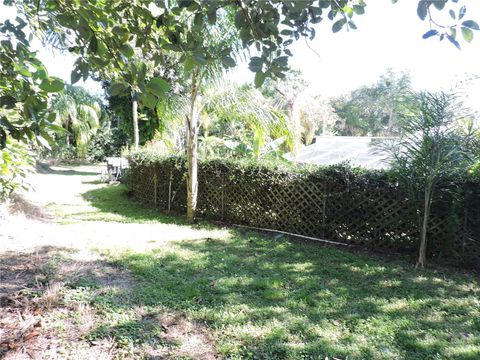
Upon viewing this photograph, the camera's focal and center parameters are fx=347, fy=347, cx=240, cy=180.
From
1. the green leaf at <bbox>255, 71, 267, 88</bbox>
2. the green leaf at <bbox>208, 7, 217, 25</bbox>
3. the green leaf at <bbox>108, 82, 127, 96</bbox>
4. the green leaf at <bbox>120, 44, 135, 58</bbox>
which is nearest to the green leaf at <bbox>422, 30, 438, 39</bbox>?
the green leaf at <bbox>255, 71, 267, 88</bbox>

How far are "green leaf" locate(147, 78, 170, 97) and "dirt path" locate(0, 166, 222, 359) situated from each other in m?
2.11

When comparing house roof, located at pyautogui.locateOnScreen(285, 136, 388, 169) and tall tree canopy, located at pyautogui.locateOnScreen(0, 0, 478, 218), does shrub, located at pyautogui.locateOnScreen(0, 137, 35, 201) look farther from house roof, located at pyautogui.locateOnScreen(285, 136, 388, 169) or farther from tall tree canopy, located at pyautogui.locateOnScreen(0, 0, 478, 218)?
house roof, located at pyautogui.locateOnScreen(285, 136, 388, 169)

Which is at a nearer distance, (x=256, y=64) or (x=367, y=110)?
(x=256, y=64)

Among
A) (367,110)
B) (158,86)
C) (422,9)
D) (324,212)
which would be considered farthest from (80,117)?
(367,110)

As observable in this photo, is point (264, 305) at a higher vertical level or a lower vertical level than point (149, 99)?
lower

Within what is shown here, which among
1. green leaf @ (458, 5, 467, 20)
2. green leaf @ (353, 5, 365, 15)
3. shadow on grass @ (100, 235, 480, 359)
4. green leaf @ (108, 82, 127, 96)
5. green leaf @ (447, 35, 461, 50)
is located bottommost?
shadow on grass @ (100, 235, 480, 359)

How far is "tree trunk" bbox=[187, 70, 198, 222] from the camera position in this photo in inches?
331

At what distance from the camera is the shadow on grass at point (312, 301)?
10.4 ft

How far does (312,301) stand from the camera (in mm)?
4184

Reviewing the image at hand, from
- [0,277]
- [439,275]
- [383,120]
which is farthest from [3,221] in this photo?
[383,120]

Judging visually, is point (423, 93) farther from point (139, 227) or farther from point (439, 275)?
point (139, 227)

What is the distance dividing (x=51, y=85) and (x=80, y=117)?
25.3 metres

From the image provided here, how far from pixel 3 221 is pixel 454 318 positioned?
22.2ft

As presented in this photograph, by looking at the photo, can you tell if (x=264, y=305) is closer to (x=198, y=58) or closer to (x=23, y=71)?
(x=198, y=58)
